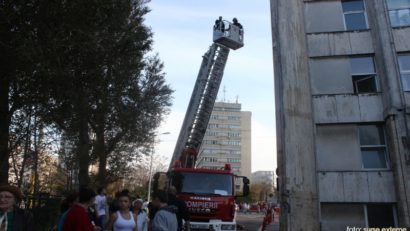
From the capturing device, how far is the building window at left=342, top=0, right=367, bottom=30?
14.0 meters

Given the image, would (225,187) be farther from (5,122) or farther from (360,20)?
(360,20)

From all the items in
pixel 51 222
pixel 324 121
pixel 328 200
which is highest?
pixel 324 121

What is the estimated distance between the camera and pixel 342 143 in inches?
501

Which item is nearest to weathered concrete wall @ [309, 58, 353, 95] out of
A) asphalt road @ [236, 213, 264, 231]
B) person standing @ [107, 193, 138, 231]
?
asphalt road @ [236, 213, 264, 231]

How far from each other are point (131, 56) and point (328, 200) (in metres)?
7.76

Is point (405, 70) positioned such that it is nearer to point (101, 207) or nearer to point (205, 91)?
point (205, 91)

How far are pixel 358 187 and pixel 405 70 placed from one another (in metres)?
4.51

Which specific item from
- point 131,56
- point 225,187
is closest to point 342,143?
point 225,187

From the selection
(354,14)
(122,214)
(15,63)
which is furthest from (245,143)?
(122,214)

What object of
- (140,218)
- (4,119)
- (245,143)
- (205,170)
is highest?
(245,143)

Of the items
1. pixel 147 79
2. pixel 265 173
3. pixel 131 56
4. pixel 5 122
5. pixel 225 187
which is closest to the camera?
pixel 5 122

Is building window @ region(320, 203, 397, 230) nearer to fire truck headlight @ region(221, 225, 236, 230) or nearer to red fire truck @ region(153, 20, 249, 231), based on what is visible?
red fire truck @ region(153, 20, 249, 231)

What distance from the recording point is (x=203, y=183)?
1188cm

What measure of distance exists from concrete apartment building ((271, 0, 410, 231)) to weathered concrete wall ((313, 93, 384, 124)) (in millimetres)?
32
